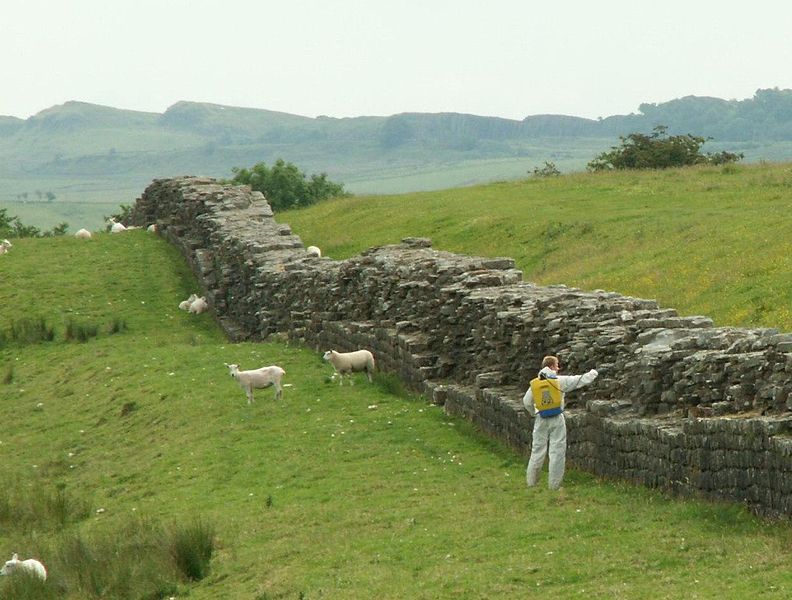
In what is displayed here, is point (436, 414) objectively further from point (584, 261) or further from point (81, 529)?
point (584, 261)

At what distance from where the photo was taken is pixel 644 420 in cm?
1803

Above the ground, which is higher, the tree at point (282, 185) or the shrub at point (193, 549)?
the shrub at point (193, 549)

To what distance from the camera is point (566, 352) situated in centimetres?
2125

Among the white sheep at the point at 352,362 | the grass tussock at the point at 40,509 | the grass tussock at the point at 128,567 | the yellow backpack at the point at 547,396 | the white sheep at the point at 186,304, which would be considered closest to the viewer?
the grass tussock at the point at 128,567

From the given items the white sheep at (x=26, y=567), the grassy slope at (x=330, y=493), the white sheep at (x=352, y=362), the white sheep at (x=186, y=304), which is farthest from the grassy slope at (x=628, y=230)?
the white sheep at (x=26, y=567)

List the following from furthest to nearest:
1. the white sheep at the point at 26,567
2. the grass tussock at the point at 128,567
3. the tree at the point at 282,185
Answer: the tree at the point at 282,185
the white sheep at the point at 26,567
the grass tussock at the point at 128,567

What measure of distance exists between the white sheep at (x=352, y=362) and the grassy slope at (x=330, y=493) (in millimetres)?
477

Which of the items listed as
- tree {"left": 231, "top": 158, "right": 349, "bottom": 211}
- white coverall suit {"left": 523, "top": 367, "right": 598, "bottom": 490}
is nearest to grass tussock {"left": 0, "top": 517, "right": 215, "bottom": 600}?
white coverall suit {"left": 523, "top": 367, "right": 598, "bottom": 490}

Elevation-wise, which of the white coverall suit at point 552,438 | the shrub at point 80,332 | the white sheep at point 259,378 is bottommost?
the shrub at point 80,332

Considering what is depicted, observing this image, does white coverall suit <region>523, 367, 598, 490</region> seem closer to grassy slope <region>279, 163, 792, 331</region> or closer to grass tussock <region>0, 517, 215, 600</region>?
grass tussock <region>0, 517, 215, 600</region>

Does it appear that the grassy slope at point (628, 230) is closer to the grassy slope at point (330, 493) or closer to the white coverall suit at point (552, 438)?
the grassy slope at point (330, 493)

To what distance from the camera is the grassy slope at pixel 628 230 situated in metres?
32.5

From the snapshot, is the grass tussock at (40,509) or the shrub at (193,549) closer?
the shrub at (193,549)

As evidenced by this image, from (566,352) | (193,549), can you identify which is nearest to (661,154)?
(566,352)
